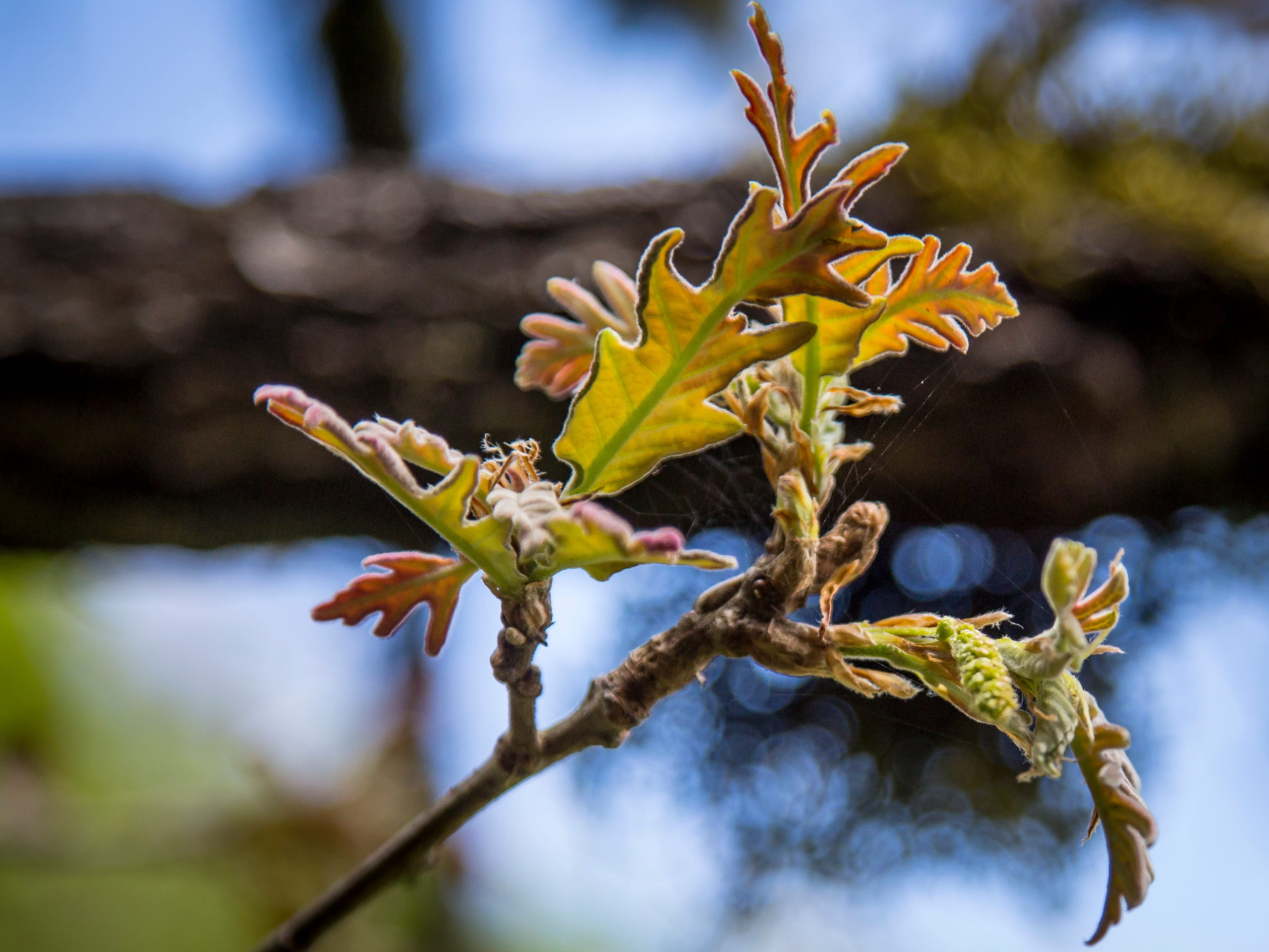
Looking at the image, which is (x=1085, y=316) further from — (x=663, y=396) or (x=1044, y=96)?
(x=663, y=396)

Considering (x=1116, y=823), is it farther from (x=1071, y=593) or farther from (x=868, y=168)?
(x=868, y=168)

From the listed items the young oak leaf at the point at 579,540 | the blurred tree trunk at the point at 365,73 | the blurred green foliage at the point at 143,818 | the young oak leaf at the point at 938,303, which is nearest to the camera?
the young oak leaf at the point at 579,540

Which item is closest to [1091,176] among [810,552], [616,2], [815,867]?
[815,867]

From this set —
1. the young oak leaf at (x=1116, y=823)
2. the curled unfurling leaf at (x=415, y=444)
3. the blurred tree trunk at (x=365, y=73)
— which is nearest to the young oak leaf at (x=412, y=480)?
the curled unfurling leaf at (x=415, y=444)

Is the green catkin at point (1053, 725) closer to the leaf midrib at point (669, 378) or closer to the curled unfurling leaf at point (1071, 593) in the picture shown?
the curled unfurling leaf at point (1071, 593)

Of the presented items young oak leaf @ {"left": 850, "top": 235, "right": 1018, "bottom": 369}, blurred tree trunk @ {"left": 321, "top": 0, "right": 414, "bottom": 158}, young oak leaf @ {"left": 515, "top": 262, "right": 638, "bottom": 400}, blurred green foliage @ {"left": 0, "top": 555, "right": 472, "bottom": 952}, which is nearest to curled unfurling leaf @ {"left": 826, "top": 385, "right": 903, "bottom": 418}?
young oak leaf @ {"left": 850, "top": 235, "right": 1018, "bottom": 369}

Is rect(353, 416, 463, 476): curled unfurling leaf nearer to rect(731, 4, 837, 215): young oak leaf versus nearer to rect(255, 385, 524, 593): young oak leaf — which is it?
rect(255, 385, 524, 593): young oak leaf
